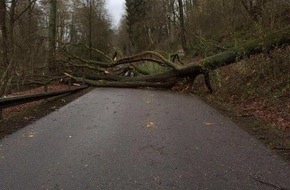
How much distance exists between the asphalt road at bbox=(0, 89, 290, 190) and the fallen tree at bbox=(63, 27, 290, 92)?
6.06 metres

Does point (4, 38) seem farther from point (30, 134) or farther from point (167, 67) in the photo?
point (30, 134)

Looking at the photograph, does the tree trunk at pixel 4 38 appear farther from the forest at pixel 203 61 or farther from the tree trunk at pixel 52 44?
the tree trunk at pixel 52 44

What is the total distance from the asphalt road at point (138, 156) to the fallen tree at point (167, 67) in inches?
238

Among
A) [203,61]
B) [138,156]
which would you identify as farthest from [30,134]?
[203,61]

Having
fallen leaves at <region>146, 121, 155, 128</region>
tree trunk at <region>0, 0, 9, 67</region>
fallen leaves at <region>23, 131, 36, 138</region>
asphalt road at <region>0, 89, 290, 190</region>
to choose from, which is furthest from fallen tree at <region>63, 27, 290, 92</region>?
fallen leaves at <region>23, 131, 36, 138</region>

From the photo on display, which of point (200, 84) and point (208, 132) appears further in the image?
point (200, 84)

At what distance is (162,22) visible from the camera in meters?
59.7

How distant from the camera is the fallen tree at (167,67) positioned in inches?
611

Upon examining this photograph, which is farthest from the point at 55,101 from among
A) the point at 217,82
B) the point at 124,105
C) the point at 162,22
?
the point at 162,22

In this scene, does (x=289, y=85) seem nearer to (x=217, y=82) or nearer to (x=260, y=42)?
(x=260, y=42)

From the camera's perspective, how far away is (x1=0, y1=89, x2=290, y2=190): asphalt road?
17.7 ft

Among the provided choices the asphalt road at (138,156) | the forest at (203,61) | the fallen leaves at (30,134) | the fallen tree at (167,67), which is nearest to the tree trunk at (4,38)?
the forest at (203,61)

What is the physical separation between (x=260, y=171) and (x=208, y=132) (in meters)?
2.99

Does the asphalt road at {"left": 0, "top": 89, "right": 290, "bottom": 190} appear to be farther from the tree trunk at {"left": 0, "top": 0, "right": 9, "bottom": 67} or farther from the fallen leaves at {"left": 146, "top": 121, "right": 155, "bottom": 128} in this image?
the tree trunk at {"left": 0, "top": 0, "right": 9, "bottom": 67}
